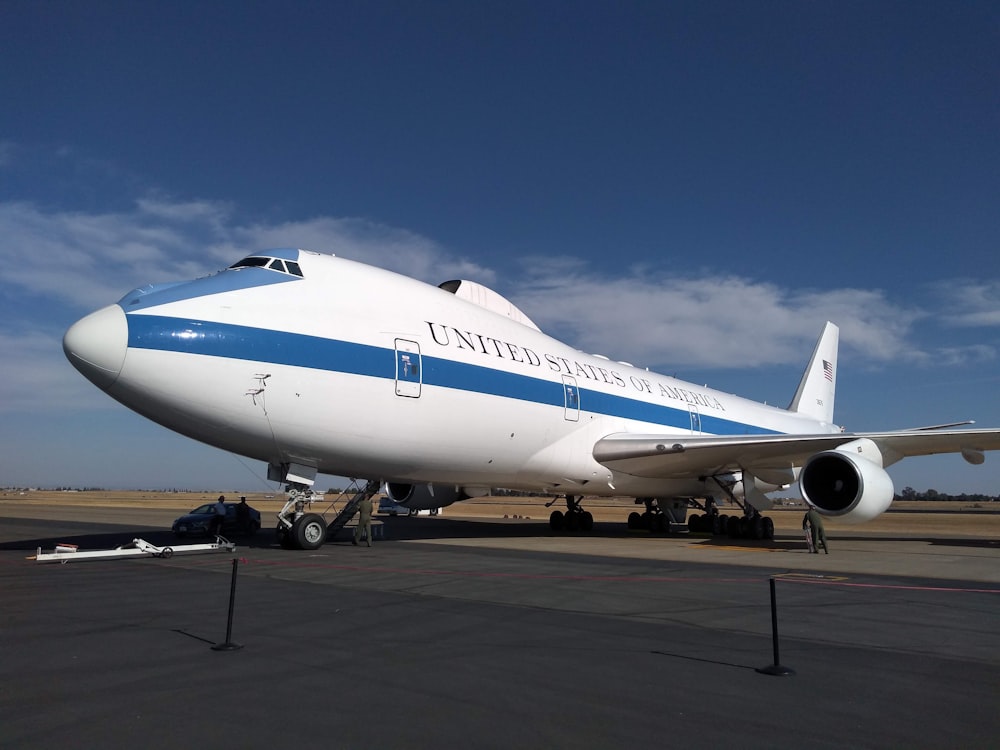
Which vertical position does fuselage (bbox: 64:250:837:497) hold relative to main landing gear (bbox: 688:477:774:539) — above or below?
above

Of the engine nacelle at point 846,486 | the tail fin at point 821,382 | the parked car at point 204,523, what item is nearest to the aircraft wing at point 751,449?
the engine nacelle at point 846,486

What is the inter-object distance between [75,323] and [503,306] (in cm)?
1081

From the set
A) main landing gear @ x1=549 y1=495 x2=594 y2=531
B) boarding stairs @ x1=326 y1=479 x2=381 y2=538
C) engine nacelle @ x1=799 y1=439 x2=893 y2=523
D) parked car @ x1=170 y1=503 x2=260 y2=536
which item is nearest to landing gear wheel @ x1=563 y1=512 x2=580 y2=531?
main landing gear @ x1=549 y1=495 x2=594 y2=531

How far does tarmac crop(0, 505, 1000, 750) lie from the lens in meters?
3.90

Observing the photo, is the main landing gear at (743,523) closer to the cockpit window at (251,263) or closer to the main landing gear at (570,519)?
the main landing gear at (570,519)

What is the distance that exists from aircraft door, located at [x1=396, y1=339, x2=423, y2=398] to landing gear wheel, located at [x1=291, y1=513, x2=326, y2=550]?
125 inches

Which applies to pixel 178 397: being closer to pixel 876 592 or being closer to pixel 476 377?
pixel 476 377

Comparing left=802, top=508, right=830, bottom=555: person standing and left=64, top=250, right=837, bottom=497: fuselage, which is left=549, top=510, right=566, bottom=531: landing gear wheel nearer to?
left=64, top=250, right=837, bottom=497: fuselage

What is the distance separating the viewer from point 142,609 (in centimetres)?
742

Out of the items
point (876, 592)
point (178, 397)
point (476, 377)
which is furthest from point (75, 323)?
point (876, 592)

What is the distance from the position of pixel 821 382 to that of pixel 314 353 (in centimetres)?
2968

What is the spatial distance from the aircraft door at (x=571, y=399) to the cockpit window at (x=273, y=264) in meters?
7.70

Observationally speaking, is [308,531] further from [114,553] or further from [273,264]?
[273,264]

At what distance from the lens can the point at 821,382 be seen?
115ft
